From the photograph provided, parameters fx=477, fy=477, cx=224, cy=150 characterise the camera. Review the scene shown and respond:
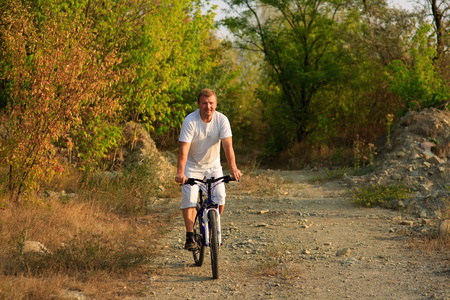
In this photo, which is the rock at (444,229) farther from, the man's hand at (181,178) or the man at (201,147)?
the man's hand at (181,178)

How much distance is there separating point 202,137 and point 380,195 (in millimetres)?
5472

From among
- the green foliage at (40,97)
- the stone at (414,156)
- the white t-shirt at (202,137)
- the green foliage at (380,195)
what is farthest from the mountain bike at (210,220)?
the stone at (414,156)

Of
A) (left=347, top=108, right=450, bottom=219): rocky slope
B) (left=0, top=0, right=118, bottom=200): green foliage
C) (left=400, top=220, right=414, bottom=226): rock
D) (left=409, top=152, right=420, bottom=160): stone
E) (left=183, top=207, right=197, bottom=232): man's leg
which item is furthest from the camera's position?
(left=409, top=152, right=420, bottom=160): stone

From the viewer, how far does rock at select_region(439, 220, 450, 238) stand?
6.71 m

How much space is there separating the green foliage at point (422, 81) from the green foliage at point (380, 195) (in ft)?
17.8

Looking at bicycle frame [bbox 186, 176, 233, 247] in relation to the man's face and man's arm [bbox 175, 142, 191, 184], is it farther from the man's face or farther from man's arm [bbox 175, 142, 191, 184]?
the man's face

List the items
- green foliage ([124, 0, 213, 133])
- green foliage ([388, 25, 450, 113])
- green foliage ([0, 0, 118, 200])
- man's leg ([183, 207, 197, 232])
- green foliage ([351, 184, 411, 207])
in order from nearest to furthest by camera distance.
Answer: man's leg ([183, 207, 197, 232]), green foliage ([0, 0, 118, 200]), green foliage ([351, 184, 411, 207]), green foliage ([124, 0, 213, 133]), green foliage ([388, 25, 450, 113])

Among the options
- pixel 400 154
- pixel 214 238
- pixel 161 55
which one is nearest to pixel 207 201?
pixel 214 238

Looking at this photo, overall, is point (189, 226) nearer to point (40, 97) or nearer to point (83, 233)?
point (83, 233)

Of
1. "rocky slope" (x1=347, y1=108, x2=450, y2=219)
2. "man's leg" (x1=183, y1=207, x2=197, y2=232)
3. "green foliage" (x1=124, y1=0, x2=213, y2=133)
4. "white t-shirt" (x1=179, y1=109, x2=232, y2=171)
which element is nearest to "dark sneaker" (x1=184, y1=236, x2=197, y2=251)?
"man's leg" (x1=183, y1=207, x2=197, y2=232)

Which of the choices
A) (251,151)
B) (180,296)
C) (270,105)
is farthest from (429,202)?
(251,151)

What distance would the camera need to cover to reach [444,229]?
6789mm

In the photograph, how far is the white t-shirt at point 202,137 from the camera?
5430 millimetres

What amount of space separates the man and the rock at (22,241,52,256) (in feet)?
5.76
